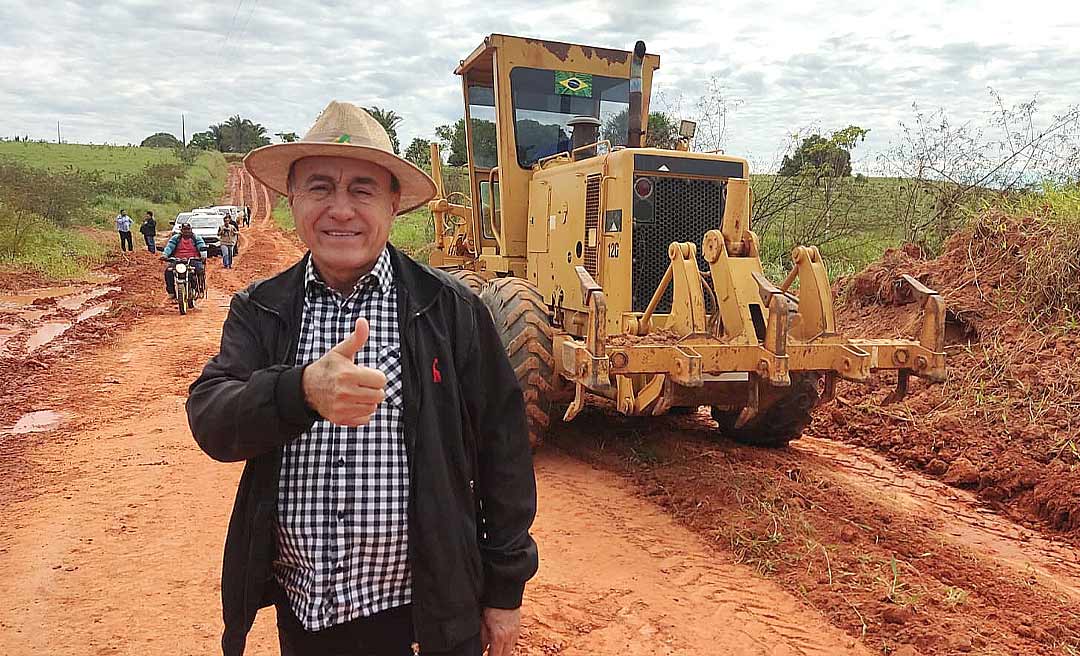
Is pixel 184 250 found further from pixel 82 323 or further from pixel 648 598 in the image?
pixel 648 598

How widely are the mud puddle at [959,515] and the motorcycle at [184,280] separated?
10022 millimetres

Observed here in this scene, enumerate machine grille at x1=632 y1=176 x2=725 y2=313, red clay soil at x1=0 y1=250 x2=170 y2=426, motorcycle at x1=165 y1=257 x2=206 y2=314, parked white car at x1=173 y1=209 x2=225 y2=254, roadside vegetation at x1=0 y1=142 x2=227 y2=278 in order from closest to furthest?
machine grille at x1=632 y1=176 x2=725 y2=313, red clay soil at x1=0 y1=250 x2=170 y2=426, motorcycle at x1=165 y1=257 x2=206 y2=314, roadside vegetation at x1=0 y1=142 x2=227 y2=278, parked white car at x1=173 y1=209 x2=225 y2=254

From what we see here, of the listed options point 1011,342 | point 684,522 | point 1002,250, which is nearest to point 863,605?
point 684,522

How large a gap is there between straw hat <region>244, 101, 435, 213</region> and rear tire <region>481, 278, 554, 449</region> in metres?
3.65

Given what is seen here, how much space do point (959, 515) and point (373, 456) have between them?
192 inches

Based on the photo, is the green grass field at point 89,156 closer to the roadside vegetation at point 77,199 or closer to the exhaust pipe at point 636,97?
the roadside vegetation at point 77,199

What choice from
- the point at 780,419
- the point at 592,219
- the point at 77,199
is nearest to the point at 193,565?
the point at 592,219

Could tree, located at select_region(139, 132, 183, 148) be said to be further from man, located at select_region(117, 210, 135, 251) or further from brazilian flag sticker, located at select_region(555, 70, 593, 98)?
brazilian flag sticker, located at select_region(555, 70, 593, 98)

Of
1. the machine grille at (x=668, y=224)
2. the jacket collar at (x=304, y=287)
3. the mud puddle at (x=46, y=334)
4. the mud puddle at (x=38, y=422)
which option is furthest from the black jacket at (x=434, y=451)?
the mud puddle at (x=46, y=334)

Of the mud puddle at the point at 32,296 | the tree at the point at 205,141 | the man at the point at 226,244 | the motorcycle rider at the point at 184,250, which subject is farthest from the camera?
the tree at the point at 205,141

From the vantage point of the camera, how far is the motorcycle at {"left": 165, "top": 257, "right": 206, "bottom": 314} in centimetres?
1318

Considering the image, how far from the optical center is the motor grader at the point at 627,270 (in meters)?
4.90

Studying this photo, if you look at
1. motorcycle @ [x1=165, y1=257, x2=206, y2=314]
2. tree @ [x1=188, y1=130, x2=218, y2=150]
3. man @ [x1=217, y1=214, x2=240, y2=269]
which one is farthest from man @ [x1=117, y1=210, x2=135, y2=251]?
tree @ [x1=188, y1=130, x2=218, y2=150]

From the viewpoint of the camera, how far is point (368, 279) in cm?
184
